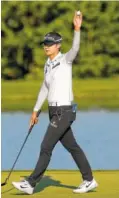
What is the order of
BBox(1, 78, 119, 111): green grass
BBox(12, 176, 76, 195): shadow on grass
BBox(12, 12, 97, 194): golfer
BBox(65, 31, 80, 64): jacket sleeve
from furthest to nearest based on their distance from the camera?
BBox(1, 78, 119, 111): green grass
BBox(12, 176, 76, 195): shadow on grass
BBox(12, 12, 97, 194): golfer
BBox(65, 31, 80, 64): jacket sleeve

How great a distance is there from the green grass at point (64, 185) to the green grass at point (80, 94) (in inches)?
397

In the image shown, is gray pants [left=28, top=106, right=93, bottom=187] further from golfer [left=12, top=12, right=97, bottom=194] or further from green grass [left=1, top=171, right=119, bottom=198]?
green grass [left=1, top=171, right=119, bottom=198]

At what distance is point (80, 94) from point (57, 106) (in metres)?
15.1

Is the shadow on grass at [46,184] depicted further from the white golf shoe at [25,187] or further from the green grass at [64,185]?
the white golf shoe at [25,187]

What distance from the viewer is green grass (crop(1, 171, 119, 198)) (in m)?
6.77

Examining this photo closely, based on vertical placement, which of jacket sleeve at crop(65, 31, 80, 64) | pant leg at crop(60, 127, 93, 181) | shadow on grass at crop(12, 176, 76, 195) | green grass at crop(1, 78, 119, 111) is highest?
jacket sleeve at crop(65, 31, 80, 64)

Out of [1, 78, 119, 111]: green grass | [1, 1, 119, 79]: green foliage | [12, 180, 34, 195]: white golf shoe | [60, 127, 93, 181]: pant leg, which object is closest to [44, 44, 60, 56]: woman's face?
[60, 127, 93, 181]: pant leg

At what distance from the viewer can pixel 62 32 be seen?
87.0ft

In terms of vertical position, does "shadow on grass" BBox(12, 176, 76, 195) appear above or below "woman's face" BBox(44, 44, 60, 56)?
below

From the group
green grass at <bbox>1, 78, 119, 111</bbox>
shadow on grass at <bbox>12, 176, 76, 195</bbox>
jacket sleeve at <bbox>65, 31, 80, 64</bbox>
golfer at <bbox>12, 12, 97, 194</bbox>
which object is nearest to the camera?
jacket sleeve at <bbox>65, 31, 80, 64</bbox>

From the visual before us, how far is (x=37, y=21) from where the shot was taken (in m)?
27.6

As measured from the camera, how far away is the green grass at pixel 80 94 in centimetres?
1909

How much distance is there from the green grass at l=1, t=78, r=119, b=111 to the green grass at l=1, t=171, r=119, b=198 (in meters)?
10.1

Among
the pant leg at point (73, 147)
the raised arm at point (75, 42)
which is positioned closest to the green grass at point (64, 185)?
the pant leg at point (73, 147)
